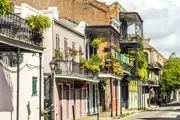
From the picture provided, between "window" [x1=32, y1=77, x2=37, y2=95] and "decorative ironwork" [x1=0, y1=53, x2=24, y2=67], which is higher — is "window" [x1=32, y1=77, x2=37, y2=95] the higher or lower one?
the lower one

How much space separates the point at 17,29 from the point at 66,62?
1268 centimetres

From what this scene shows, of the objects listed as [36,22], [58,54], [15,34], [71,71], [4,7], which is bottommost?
[71,71]

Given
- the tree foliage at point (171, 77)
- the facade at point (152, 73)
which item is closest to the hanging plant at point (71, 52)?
the facade at point (152, 73)

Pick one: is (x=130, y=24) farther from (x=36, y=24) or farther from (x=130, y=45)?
(x=36, y=24)

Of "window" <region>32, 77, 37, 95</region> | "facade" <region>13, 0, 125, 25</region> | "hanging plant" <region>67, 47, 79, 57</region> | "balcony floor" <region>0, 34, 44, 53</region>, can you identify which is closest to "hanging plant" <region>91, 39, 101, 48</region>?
"facade" <region>13, 0, 125, 25</region>

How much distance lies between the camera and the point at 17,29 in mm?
18219

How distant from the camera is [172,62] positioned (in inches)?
3452

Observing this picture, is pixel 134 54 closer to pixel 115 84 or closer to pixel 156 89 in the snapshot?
pixel 115 84

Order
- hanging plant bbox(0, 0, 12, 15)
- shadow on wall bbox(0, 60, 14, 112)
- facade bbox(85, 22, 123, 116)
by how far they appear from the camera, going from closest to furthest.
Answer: hanging plant bbox(0, 0, 12, 15) → shadow on wall bbox(0, 60, 14, 112) → facade bbox(85, 22, 123, 116)

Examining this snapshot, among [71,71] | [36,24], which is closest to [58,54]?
[71,71]

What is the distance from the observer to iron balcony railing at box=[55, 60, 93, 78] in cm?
2999

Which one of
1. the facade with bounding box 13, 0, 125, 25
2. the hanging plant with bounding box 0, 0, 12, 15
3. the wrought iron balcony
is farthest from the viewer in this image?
the wrought iron balcony

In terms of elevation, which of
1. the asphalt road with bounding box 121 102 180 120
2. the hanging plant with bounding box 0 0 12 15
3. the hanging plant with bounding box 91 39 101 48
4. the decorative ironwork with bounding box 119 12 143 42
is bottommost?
the asphalt road with bounding box 121 102 180 120

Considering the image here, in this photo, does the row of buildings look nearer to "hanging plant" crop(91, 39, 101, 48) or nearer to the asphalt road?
"hanging plant" crop(91, 39, 101, 48)
